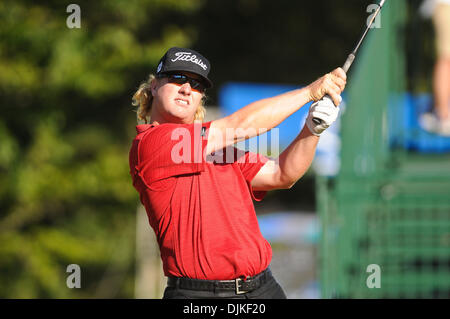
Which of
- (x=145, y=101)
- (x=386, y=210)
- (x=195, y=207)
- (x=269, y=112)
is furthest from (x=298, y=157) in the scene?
(x=386, y=210)

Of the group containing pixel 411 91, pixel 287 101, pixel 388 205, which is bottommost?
pixel 388 205

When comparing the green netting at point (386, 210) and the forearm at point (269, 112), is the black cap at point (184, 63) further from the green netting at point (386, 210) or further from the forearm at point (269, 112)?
the green netting at point (386, 210)

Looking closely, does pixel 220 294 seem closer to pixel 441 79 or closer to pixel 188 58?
pixel 188 58

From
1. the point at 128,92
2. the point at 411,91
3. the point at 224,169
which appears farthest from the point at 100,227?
the point at 224,169

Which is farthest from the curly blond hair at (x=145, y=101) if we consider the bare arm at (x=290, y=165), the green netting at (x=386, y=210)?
the green netting at (x=386, y=210)

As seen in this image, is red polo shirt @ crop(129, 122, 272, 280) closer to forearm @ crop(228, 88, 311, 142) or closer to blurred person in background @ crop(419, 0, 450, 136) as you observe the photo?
forearm @ crop(228, 88, 311, 142)

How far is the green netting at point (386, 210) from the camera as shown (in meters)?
7.34

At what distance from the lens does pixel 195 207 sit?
153 inches

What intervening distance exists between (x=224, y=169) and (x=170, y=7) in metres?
9.50

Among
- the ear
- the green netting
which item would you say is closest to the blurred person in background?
the green netting

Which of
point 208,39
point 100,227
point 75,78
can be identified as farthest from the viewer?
point 208,39

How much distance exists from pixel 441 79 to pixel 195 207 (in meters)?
4.84

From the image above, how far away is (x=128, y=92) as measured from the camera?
15.0 metres
